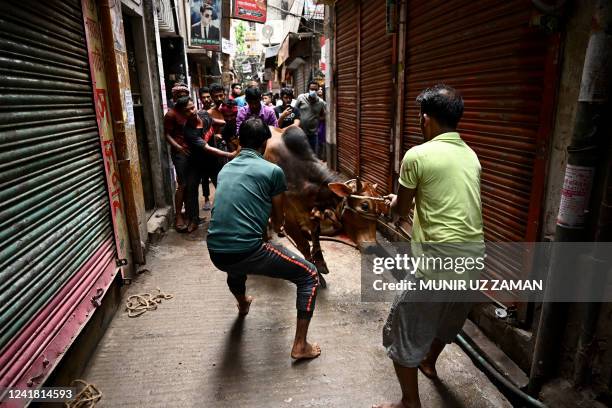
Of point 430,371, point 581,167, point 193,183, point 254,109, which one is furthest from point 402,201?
point 193,183

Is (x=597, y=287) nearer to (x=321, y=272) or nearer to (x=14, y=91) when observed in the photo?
(x=321, y=272)

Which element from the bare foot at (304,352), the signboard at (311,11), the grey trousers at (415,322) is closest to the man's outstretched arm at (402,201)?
the grey trousers at (415,322)

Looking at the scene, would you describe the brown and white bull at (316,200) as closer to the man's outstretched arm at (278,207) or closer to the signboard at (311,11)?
the man's outstretched arm at (278,207)

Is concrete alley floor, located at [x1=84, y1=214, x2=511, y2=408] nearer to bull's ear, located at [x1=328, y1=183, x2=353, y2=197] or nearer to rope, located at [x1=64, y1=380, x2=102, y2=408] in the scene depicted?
rope, located at [x1=64, y1=380, x2=102, y2=408]

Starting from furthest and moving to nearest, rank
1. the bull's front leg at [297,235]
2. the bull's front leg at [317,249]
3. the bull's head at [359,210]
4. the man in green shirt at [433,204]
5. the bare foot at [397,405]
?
the bull's front leg at [297,235]
the bull's front leg at [317,249]
the bull's head at [359,210]
the bare foot at [397,405]
the man in green shirt at [433,204]

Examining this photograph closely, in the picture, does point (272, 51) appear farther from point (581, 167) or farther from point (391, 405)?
point (391, 405)

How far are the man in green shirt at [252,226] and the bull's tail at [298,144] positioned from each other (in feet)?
3.91

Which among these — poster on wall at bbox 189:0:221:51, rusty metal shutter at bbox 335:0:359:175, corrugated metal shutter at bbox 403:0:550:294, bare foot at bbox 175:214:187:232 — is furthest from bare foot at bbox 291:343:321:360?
poster on wall at bbox 189:0:221:51

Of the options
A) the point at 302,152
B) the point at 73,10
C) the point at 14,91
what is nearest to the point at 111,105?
the point at 73,10

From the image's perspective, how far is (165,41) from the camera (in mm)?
9727

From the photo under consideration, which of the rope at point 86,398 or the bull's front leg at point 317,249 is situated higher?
the bull's front leg at point 317,249

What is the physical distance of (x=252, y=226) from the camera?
2842mm

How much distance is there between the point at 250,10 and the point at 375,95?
10311 mm

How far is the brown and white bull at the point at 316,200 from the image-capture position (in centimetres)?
350
